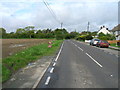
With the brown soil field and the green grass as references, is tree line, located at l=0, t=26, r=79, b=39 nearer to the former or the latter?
the brown soil field

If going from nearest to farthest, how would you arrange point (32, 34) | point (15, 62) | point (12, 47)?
point (15, 62), point (12, 47), point (32, 34)

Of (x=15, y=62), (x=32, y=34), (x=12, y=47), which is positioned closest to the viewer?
(x=15, y=62)

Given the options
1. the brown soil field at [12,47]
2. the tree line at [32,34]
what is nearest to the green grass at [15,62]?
the brown soil field at [12,47]

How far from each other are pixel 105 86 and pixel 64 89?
1.61 meters

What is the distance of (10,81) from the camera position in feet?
19.4

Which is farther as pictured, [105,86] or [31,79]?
[31,79]

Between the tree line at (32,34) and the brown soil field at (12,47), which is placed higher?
the tree line at (32,34)

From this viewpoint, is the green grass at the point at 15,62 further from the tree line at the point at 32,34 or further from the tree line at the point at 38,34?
the tree line at the point at 32,34

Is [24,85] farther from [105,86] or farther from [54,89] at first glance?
[105,86]

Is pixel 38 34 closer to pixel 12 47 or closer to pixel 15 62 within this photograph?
pixel 12 47

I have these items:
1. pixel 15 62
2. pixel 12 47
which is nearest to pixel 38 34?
pixel 12 47

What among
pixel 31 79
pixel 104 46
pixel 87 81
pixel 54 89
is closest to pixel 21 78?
pixel 31 79

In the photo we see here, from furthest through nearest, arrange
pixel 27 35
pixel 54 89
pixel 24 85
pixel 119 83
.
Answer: pixel 27 35 → pixel 119 83 → pixel 24 85 → pixel 54 89

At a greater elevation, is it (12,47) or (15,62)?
(12,47)
